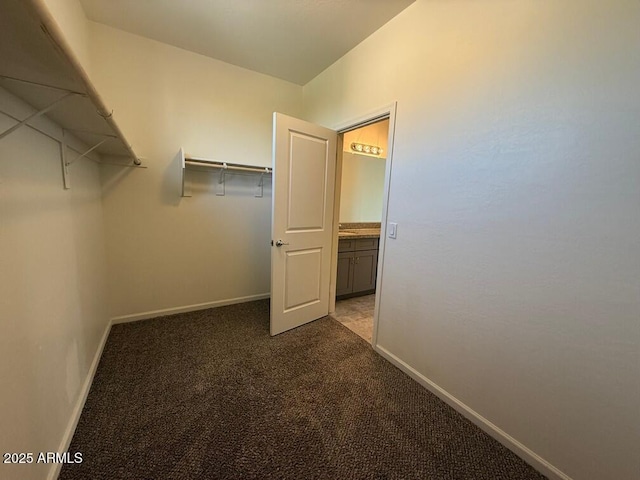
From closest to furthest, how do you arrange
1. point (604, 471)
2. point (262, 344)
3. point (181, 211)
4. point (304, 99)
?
point (604, 471) → point (262, 344) → point (181, 211) → point (304, 99)

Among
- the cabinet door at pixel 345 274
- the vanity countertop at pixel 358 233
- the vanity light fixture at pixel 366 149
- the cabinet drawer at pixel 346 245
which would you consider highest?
the vanity light fixture at pixel 366 149

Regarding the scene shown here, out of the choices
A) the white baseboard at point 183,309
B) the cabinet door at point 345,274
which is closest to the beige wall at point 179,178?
the white baseboard at point 183,309

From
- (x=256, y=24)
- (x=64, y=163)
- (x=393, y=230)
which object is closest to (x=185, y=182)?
(x=64, y=163)

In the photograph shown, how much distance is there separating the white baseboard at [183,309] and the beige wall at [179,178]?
34 mm

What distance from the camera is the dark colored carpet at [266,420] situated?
1196mm

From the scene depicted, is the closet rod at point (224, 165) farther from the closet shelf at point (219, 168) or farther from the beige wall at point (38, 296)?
the beige wall at point (38, 296)

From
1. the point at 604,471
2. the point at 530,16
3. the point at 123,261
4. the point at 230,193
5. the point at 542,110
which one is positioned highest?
the point at 530,16

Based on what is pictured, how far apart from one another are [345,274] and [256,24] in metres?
2.60

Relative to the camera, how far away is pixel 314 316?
265cm

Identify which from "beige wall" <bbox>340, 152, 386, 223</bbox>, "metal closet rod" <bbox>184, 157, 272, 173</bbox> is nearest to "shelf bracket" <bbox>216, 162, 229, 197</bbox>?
"metal closet rod" <bbox>184, 157, 272, 173</bbox>

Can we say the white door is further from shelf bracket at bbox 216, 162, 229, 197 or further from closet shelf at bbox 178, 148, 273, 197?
shelf bracket at bbox 216, 162, 229, 197

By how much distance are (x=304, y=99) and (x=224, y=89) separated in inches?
36.4

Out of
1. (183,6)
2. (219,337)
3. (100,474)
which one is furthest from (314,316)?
(183,6)

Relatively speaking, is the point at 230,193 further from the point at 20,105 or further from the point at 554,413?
the point at 554,413
